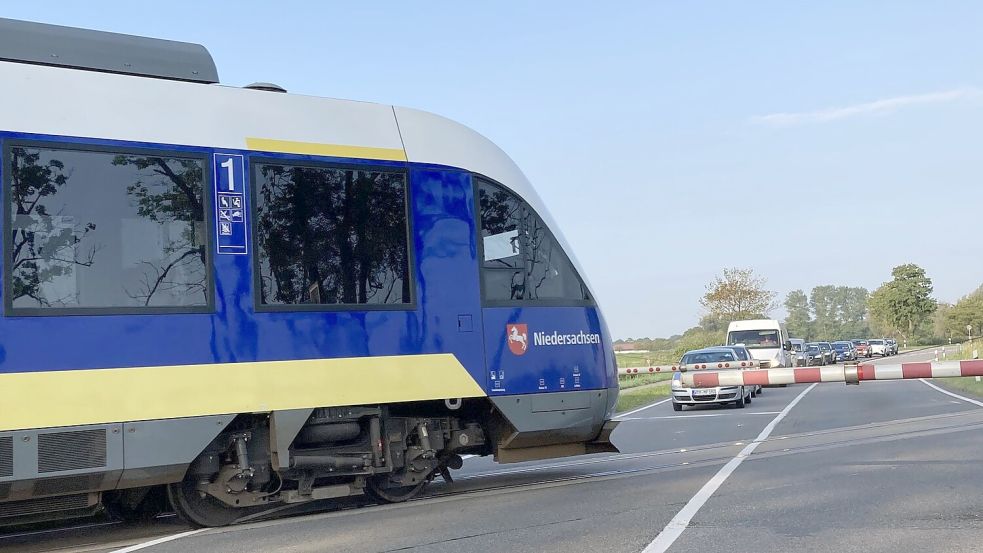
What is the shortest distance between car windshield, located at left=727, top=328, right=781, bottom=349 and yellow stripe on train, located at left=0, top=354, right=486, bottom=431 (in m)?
29.4

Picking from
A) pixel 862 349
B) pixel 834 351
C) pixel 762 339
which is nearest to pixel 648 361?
pixel 834 351

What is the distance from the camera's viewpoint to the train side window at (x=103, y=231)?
785 cm

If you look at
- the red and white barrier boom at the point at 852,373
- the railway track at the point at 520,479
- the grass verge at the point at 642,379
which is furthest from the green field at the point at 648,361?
the railway track at the point at 520,479

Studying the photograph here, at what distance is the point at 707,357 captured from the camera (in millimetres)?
28281

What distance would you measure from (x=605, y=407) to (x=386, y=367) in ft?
8.67

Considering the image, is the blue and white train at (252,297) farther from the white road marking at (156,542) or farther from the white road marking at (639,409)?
the white road marking at (639,409)

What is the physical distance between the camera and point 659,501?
9000mm

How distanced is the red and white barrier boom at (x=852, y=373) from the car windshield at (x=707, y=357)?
465 inches

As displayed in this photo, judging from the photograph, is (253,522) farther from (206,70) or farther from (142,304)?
(206,70)

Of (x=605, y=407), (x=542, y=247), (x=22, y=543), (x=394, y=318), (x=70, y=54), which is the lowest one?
(x=22, y=543)

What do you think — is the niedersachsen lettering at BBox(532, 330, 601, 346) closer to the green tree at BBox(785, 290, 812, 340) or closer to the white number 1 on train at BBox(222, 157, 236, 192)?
the white number 1 on train at BBox(222, 157, 236, 192)

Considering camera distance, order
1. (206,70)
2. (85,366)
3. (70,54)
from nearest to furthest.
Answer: (85,366), (70,54), (206,70)

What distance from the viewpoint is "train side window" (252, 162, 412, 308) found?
29.4 ft

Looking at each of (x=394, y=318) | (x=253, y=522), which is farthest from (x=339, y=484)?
(x=394, y=318)
